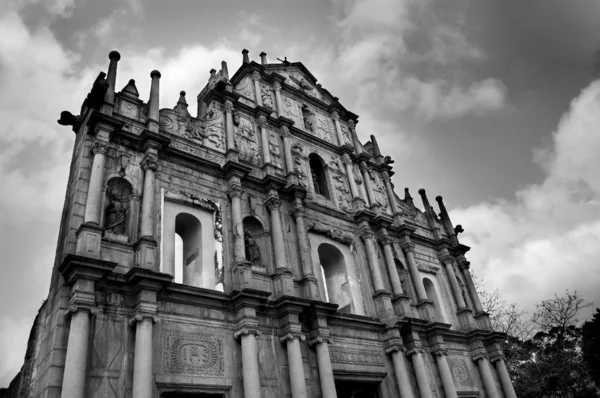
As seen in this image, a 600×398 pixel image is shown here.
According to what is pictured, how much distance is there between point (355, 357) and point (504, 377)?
732 centimetres

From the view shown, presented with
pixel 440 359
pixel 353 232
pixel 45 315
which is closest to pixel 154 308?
pixel 45 315

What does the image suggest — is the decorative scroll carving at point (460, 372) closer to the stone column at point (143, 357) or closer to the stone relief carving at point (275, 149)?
the stone relief carving at point (275, 149)

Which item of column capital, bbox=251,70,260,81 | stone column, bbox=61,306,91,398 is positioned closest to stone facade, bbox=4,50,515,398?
stone column, bbox=61,306,91,398

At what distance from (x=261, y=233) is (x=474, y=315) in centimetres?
1007

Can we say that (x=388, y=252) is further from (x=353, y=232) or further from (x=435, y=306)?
(x=435, y=306)

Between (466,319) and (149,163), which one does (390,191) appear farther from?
(149,163)

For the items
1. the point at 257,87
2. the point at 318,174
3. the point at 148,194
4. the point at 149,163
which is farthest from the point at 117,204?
the point at 318,174

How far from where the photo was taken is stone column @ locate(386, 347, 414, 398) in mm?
12766

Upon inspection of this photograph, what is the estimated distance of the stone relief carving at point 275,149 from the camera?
15367mm

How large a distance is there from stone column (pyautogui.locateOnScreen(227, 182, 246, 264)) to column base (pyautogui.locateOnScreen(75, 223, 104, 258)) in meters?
3.35

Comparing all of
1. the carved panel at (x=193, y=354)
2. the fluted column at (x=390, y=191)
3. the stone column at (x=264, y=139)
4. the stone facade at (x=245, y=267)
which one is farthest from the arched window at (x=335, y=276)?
the carved panel at (x=193, y=354)

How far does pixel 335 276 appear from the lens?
1527cm

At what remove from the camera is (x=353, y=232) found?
15945 mm

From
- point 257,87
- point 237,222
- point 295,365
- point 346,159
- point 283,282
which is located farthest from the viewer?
point 346,159
